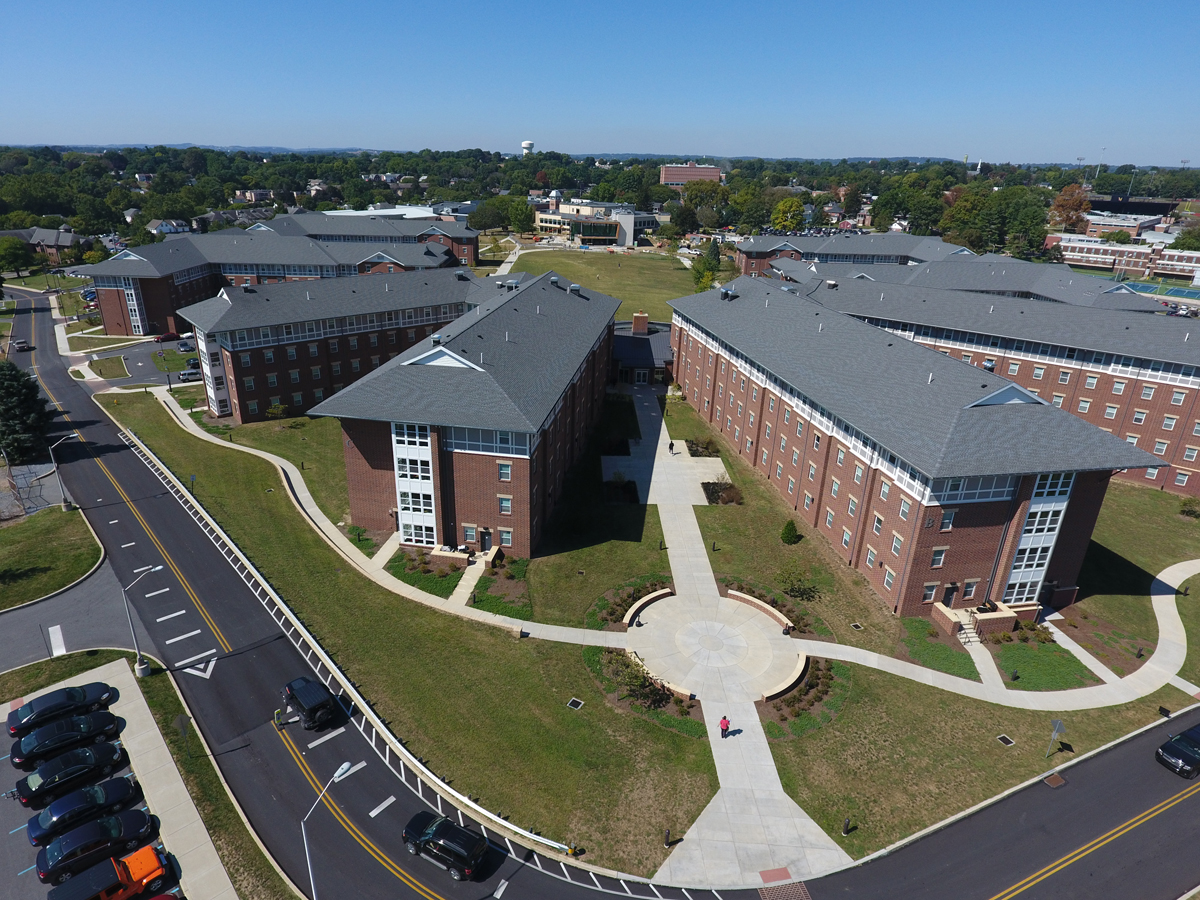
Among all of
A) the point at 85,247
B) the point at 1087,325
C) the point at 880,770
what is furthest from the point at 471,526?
the point at 85,247

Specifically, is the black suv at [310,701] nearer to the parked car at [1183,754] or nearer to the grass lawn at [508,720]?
the grass lawn at [508,720]

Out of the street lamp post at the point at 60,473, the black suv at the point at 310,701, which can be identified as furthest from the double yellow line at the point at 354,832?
the street lamp post at the point at 60,473

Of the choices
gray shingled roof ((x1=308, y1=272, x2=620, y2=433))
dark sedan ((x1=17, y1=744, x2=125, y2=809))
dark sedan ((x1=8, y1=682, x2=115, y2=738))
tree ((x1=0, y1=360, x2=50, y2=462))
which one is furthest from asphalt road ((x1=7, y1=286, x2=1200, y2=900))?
tree ((x1=0, y1=360, x2=50, y2=462))

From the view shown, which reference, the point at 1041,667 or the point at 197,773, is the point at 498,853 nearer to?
the point at 197,773

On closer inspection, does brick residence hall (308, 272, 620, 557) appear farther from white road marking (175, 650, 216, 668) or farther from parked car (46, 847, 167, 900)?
parked car (46, 847, 167, 900)

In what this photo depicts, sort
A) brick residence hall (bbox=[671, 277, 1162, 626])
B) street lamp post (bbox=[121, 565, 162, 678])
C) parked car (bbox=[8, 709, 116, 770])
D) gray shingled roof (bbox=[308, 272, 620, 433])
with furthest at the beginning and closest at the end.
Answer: gray shingled roof (bbox=[308, 272, 620, 433])
brick residence hall (bbox=[671, 277, 1162, 626])
street lamp post (bbox=[121, 565, 162, 678])
parked car (bbox=[8, 709, 116, 770])

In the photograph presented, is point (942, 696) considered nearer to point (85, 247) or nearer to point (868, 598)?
point (868, 598)
